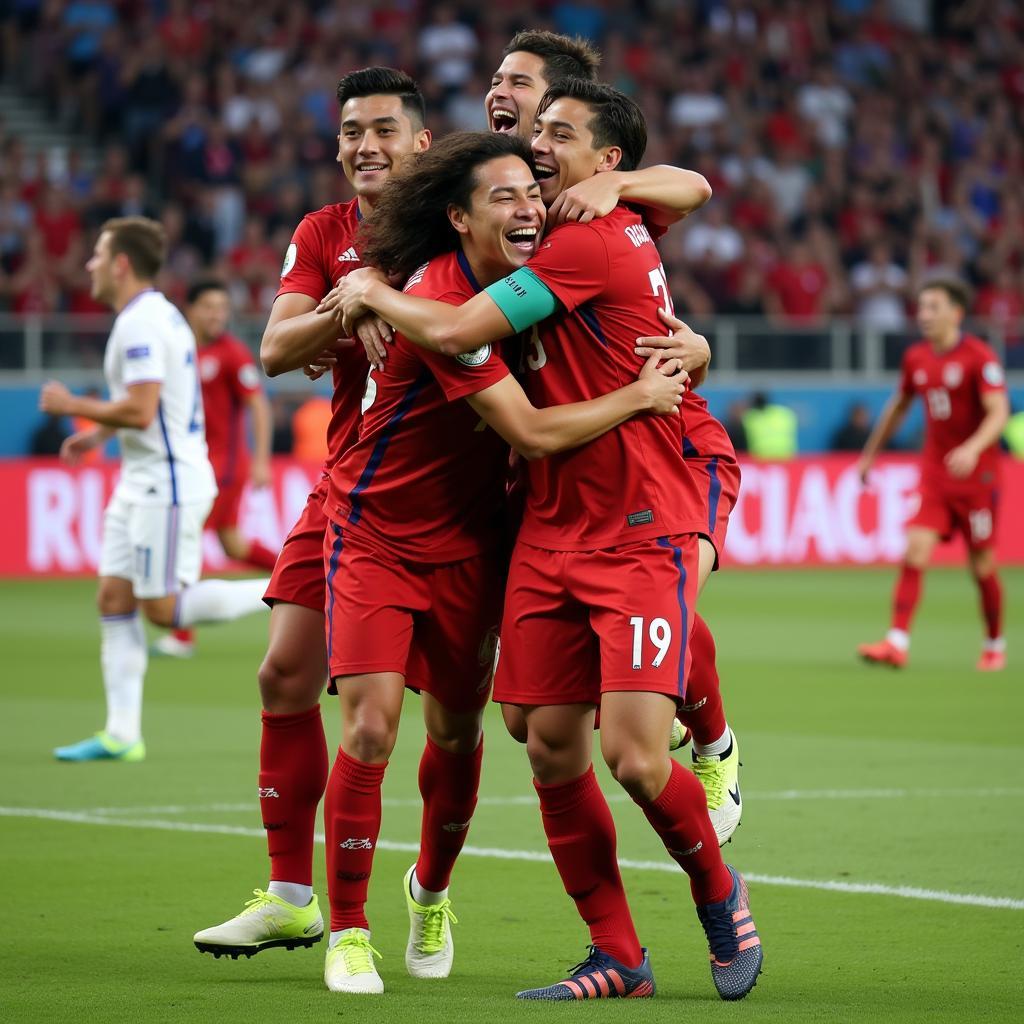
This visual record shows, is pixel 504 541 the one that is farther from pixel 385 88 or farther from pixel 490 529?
pixel 385 88

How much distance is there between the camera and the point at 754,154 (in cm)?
2645

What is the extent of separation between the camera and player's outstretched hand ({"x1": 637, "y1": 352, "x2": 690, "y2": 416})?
200 inches

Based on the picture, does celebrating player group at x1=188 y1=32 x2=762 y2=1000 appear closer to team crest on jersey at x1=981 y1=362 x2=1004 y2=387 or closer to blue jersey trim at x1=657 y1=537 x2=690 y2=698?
blue jersey trim at x1=657 y1=537 x2=690 y2=698

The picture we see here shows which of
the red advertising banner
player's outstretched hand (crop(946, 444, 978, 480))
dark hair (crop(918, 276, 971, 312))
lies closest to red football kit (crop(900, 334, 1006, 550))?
dark hair (crop(918, 276, 971, 312))

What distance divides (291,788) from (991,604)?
27.5ft

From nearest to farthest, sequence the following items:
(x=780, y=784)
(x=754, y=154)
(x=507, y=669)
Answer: (x=507, y=669)
(x=780, y=784)
(x=754, y=154)

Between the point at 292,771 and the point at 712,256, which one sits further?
the point at 712,256

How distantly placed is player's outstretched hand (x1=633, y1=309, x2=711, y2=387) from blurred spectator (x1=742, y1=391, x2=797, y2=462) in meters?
17.6

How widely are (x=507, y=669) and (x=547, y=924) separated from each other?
4.20 ft

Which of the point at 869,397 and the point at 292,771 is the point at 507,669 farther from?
the point at 869,397

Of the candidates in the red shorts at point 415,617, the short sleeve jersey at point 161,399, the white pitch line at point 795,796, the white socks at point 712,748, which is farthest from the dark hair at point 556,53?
the short sleeve jersey at point 161,399

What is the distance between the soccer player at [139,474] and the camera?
9.17 meters

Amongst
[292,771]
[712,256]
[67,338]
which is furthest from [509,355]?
[712,256]

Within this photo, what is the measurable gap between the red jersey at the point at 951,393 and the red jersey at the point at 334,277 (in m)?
8.46
